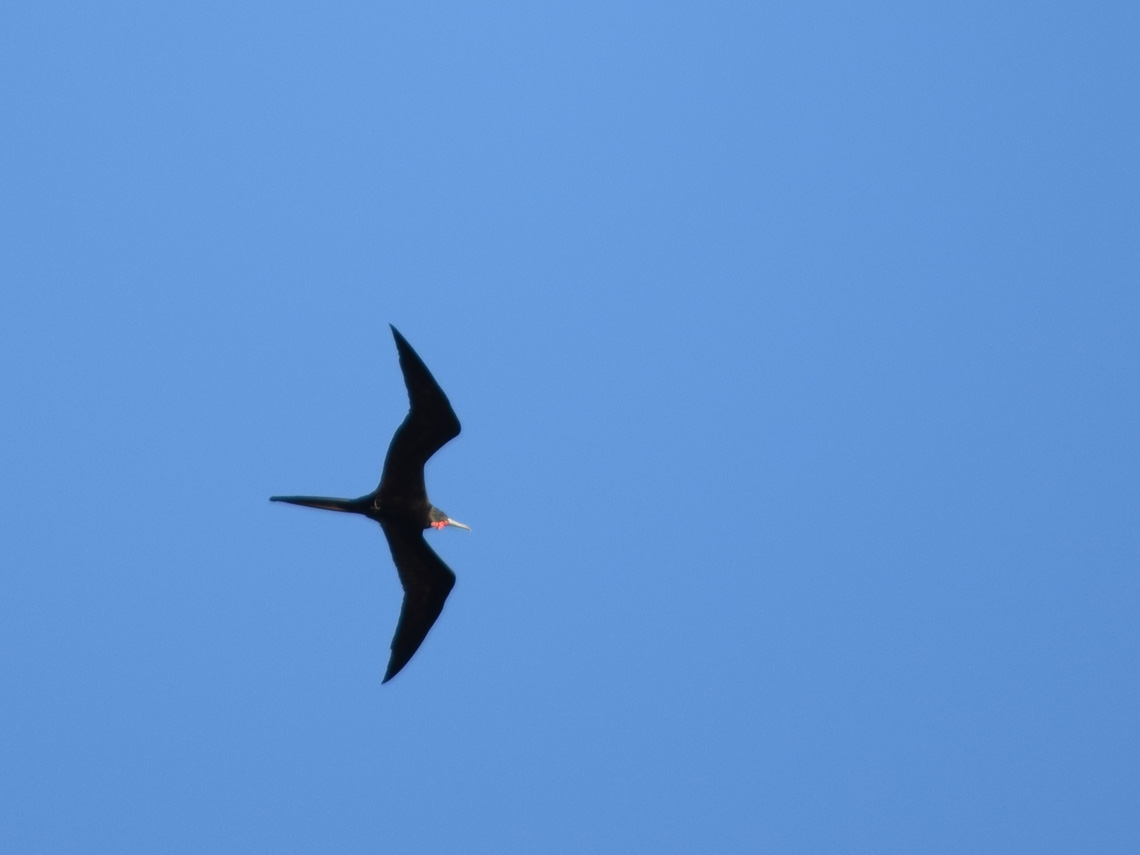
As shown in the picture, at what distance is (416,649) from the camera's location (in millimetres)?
14828

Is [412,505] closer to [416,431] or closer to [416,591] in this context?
[416,431]

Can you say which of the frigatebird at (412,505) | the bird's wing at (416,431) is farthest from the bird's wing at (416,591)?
the bird's wing at (416,431)

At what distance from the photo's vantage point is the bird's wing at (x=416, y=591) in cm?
1466

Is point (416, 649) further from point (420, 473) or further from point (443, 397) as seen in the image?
point (443, 397)

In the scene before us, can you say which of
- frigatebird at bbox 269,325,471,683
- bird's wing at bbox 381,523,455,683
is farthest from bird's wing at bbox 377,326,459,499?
bird's wing at bbox 381,523,455,683

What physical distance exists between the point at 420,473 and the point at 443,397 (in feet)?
3.22

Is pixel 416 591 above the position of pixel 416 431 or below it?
below

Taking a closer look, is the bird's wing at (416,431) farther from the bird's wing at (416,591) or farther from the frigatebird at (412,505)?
the bird's wing at (416,591)

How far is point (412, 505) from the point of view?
1419 centimetres

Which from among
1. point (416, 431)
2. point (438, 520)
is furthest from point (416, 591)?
point (416, 431)

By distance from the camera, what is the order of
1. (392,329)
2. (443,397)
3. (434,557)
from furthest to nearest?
(434,557) < (443,397) < (392,329)

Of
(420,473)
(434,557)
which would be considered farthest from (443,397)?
(434,557)

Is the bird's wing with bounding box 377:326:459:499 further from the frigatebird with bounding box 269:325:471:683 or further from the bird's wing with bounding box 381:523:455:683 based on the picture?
the bird's wing with bounding box 381:523:455:683

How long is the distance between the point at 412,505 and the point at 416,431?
875mm
